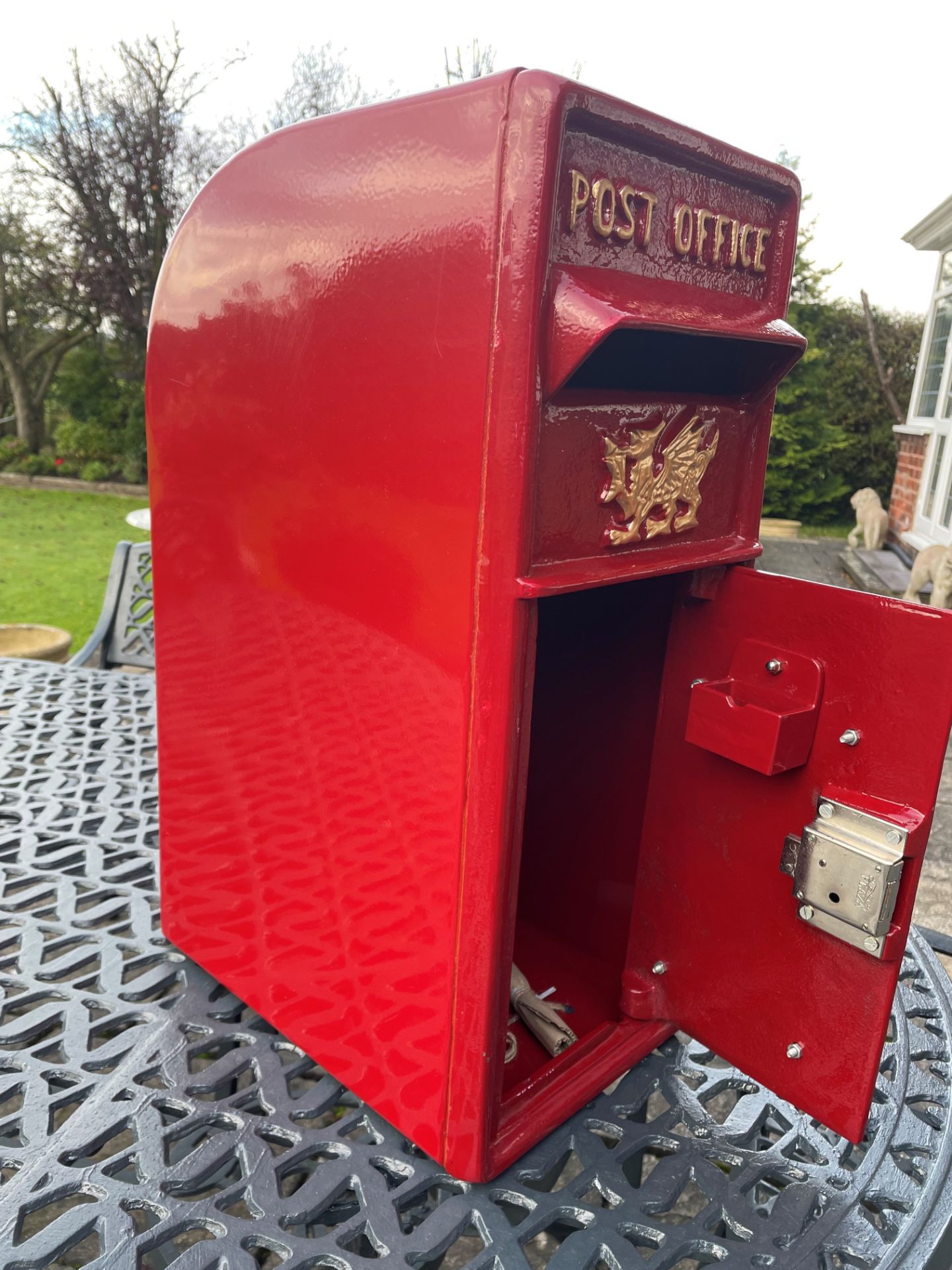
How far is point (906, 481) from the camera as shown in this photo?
9445 mm

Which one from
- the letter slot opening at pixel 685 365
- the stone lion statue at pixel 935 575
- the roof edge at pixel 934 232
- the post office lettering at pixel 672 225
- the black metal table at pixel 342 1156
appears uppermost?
the roof edge at pixel 934 232

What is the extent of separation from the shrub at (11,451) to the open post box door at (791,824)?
12.4 metres

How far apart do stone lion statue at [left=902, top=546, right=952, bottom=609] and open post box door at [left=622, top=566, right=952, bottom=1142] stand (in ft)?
17.0

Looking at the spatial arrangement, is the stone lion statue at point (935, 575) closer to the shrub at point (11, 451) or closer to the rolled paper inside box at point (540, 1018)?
the rolled paper inside box at point (540, 1018)

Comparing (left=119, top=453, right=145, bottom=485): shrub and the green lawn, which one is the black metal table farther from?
(left=119, top=453, right=145, bottom=485): shrub

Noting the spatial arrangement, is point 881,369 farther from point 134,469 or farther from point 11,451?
point 11,451

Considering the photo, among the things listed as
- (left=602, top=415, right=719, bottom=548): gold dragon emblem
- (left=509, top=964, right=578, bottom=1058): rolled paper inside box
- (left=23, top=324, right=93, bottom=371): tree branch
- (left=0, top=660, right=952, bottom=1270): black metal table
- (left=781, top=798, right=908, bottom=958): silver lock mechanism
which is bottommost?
(left=0, top=660, right=952, bottom=1270): black metal table

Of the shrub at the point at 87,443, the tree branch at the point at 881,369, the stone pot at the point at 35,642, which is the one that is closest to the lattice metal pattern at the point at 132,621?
the stone pot at the point at 35,642

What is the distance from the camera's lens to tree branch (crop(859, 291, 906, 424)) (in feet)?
37.9

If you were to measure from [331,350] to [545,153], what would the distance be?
1.26 feet

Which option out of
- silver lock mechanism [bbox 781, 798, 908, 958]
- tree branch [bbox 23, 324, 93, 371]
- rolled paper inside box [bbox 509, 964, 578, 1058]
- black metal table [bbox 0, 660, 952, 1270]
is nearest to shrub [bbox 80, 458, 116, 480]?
tree branch [bbox 23, 324, 93, 371]

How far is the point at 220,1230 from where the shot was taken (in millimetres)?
1145

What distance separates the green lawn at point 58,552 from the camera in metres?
6.36

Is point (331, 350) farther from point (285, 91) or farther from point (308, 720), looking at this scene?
point (285, 91)
